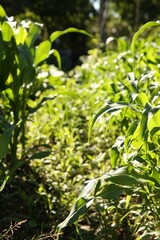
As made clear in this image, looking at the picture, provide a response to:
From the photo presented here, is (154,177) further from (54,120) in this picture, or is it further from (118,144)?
(54,120)

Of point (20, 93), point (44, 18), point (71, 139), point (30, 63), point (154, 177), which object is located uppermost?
point (30, 63)

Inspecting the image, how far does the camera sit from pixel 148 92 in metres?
2.60

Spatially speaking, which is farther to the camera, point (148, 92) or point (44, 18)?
point (44, 18)

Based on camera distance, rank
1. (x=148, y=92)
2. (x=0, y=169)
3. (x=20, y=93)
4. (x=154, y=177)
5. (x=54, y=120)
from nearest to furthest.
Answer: (x=154, y=177)
(x=0, y=169)
(x=148, y=92)
(x=20, y=93)
(x=54, y=120)

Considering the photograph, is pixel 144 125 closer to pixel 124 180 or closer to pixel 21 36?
pixel 124 180

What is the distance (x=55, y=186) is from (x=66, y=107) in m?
1.27

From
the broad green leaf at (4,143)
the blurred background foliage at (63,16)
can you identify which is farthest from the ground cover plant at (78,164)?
the blurred background foliage at (63,16)

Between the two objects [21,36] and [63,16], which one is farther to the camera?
[63,16]

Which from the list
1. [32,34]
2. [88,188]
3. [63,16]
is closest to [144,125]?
[88,188]

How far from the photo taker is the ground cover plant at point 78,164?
1.87 metres

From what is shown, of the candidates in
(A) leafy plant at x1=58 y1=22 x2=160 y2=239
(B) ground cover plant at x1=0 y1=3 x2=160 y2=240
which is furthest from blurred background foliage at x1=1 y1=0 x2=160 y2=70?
(A) leafy plant at x1=58 y1=22 x2=160 y2=239

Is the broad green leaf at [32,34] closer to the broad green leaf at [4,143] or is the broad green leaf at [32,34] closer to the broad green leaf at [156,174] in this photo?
the broad green leaf at [4,143]

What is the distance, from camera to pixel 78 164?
2934mm

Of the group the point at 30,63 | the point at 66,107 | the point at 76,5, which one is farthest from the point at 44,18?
the point at 30,63
